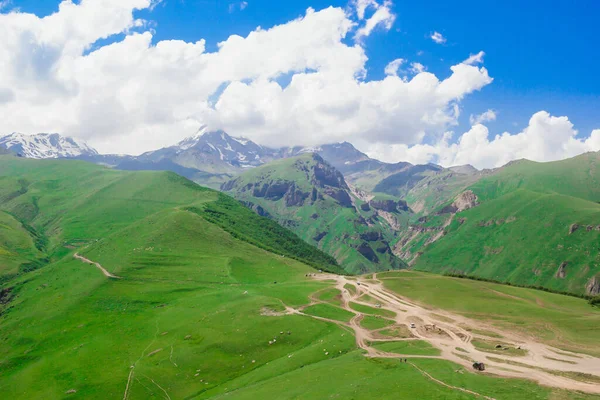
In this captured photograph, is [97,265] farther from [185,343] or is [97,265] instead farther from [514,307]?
[514,307]

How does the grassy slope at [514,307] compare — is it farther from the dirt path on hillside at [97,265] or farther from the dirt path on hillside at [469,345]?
the dirt path on hillside at [97,265]

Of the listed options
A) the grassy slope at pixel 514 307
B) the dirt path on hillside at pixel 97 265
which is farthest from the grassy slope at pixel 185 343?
the grassy slope at pixel 514 307

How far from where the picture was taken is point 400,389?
5450 cm

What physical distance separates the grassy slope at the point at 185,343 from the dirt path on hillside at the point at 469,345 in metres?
4.22

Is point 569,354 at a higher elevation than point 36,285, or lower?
higher

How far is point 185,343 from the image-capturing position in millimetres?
95812

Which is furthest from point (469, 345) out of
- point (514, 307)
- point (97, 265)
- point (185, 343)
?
point (97, 265)

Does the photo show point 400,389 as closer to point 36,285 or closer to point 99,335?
point 99,335

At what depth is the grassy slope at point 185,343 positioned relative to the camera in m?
62.6

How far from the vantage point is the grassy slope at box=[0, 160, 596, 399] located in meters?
62.6

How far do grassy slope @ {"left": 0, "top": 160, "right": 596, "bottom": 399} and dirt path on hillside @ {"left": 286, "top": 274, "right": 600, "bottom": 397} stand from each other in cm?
422

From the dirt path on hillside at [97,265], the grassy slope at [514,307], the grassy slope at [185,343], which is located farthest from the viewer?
the dirt path on hillside at [97,265]

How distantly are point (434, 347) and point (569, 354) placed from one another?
22.6 m

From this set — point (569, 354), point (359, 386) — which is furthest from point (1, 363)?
point (569, 354)
